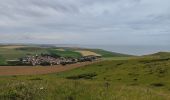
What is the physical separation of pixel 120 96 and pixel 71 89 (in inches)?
83.3

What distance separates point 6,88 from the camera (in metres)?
14.8

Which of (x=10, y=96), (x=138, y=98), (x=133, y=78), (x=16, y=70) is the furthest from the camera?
(x=16, y=70)

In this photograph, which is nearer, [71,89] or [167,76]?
[71,89]

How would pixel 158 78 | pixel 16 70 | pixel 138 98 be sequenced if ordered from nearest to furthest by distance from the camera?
pixel 138 98 < pixel 158 78 < pixel 16 70

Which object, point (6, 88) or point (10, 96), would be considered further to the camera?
point (6, 88)

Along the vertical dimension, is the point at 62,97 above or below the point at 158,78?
above

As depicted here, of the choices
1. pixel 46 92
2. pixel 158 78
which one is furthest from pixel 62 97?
pixel 158 78

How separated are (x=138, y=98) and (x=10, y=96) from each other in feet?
16.7

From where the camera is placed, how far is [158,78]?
206 feet

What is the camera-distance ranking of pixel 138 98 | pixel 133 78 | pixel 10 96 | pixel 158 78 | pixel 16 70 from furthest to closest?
1. pixel 16 70
2. pixel 133 78
3. pixel 158 78
4. pixel 138 98
5. pixel 10 96

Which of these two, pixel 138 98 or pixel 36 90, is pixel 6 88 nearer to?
pixel 36 90

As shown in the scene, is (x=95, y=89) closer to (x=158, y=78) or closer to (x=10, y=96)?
(x=10, y=96)

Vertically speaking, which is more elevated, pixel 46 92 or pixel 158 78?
pixel 46 92

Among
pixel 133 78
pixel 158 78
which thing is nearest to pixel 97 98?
pixel 158 78
